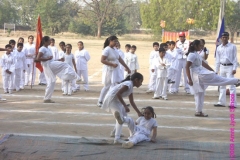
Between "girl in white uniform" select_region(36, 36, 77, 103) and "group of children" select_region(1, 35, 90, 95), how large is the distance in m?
0.61

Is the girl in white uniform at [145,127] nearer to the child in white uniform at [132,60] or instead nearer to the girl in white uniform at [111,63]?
the girl in white uniform at [111,63]

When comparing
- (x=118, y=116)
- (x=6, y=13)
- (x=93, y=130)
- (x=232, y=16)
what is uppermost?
(x=6, y=13)

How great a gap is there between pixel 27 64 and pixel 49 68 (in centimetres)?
386

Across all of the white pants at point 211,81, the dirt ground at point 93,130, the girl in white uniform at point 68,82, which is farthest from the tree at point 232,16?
the white pants at point 211,81

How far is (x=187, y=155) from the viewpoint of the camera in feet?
→ 23.4

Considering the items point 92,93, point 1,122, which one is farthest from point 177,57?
point 1,122

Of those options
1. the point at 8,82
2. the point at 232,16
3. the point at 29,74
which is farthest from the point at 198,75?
the point at 232,16

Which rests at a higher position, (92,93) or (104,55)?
(104,55)

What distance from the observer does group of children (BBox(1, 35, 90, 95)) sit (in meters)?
14.1

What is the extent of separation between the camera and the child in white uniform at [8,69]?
14039 millimetres

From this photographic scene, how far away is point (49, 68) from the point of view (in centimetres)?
1238

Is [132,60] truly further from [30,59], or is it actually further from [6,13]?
[6,13]

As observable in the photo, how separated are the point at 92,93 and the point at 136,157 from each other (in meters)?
7.69

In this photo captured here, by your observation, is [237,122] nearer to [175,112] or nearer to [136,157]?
[175,112]
